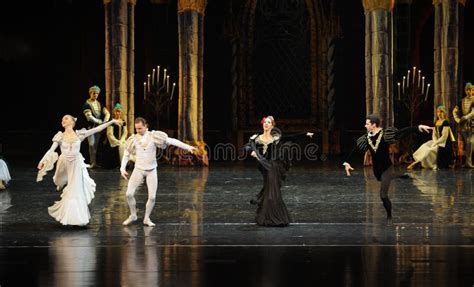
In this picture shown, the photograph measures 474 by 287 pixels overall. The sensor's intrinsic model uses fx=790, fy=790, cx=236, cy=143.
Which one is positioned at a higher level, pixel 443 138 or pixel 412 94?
pixel 412 94

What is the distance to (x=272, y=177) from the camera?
1026 centimetres

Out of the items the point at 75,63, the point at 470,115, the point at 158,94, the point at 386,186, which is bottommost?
the point at 386,186

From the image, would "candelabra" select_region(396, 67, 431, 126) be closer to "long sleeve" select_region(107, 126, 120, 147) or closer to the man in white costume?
"long sleeve" select_region(107, 126, 120, 147)

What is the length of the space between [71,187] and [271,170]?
2.59m

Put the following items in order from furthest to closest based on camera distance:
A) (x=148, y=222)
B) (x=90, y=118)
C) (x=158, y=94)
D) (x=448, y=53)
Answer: (x=158, y=94), (x=448, y=53), (x=90, y=118), (x=148, y=222)

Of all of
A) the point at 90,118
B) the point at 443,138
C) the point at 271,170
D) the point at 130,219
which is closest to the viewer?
the point at 130,219

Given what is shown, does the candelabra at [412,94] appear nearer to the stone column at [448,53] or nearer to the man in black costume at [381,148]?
the stone column at [448,53]

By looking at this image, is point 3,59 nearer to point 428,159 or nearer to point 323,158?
point 323,158

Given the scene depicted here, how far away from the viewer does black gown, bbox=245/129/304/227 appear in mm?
10008

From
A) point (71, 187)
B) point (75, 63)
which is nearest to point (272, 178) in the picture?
point (71, 187)

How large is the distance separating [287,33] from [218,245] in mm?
17654

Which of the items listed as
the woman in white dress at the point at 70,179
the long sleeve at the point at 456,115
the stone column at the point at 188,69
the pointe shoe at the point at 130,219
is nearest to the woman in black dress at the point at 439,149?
the long sleeve at the point at 456,115

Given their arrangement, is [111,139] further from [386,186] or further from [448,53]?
[386,186]

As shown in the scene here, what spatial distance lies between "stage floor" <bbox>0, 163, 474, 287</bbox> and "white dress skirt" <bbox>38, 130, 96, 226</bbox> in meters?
0.19
